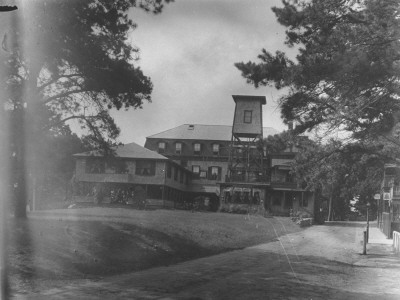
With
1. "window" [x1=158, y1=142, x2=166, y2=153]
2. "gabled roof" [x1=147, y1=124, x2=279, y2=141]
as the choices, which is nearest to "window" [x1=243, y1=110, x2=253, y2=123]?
Answer: "gabled roof" [x1=147, y1=124, x2=279, y2=141]

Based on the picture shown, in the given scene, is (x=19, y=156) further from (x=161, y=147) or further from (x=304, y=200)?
(x=161, y=147)

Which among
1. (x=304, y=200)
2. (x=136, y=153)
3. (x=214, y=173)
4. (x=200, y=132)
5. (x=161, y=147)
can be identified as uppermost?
(x=200, y=132)

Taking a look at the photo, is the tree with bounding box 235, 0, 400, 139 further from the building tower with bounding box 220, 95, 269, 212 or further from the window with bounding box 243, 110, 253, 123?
the window with bounding box 243, 110, 253, 123

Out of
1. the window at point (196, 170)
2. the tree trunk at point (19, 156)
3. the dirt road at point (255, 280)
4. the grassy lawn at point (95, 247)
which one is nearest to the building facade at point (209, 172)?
the window at point (196, 170)

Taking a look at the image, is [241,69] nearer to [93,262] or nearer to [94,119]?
[94,119]

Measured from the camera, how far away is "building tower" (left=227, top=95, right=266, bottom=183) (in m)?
61.0

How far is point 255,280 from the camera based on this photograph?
1284cm

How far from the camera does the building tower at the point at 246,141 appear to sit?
61.0m

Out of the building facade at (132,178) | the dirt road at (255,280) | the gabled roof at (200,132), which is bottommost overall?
the dirt road at (255,280)

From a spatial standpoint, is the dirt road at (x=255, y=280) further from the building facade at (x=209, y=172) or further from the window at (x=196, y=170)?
the window at (x=196, y=170)

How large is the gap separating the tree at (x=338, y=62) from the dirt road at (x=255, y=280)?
5.21 m

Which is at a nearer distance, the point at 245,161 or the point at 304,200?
the point at 304,200

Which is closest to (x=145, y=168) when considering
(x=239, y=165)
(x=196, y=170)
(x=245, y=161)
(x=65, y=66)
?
(x=245, y=161)

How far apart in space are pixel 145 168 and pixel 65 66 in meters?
36.7
